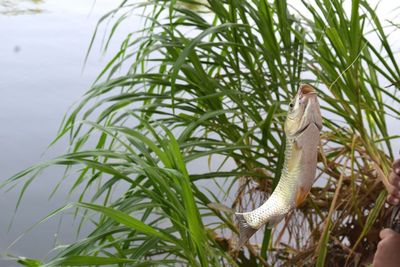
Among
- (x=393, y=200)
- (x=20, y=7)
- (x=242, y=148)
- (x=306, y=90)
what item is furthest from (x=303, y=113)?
(x=20, y=7)

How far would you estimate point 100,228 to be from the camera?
0.87 meters

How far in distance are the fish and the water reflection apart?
354 cm

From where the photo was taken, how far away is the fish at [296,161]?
27 cm

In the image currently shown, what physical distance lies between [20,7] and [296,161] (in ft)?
12.1

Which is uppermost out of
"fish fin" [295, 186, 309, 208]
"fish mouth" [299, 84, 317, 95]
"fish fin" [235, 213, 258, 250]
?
"fish mouth" [299, 84, 317, 95]

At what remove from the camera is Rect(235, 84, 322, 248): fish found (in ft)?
0.89

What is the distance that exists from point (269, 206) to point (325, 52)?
2.61ft

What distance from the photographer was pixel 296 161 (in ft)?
0.93

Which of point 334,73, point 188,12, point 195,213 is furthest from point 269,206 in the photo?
point 188,12

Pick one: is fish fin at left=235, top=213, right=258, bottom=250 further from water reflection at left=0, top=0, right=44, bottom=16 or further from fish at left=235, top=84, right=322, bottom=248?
water reflection at left=0, top=0, right=44, bottom=16

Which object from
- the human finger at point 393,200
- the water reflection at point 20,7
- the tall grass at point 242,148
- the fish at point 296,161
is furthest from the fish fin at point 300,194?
the water reflection at point 20,7

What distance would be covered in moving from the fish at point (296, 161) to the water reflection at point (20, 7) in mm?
3545

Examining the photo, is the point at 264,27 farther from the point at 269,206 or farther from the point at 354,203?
the point at 269,206

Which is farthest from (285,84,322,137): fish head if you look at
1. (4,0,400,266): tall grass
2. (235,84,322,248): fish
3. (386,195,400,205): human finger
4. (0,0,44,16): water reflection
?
(0,0,44,16): water reflection
